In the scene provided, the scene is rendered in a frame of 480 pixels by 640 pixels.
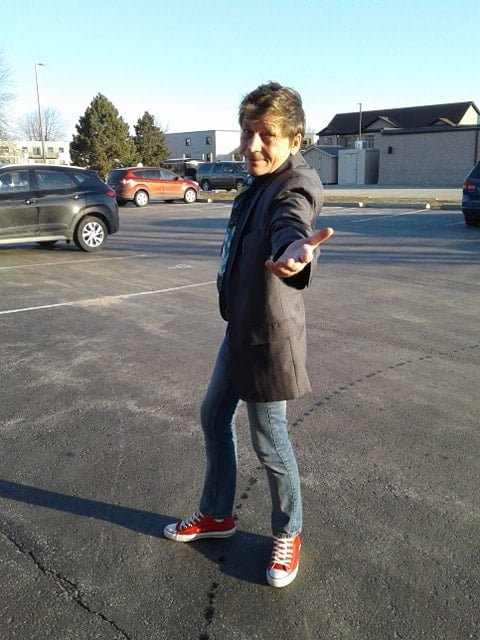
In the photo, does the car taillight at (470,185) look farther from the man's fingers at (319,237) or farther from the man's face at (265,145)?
the man's fingers at (319,237)

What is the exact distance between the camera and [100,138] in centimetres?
5078

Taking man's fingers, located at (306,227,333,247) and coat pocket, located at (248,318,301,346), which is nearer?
man's fingers, located at (306,227,333,247)

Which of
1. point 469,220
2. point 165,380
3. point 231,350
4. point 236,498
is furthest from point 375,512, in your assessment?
point 469,220

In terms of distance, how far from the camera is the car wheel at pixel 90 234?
11.3 metres

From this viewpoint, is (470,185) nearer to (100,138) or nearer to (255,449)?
(255,449)

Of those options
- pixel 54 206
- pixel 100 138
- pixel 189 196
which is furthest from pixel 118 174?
pixel 100 138

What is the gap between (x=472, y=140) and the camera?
39.0 metres

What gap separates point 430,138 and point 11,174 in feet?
120

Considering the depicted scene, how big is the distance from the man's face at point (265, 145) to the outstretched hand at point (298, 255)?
0.49 metres

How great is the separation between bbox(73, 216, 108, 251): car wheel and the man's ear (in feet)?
31.8

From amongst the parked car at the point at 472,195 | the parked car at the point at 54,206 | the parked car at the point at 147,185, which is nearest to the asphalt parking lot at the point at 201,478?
the parked car at the point at 54,206

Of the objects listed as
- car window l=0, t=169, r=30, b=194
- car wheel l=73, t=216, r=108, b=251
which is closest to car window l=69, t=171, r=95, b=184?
car wheel l=73, t=216, r=108, b=251

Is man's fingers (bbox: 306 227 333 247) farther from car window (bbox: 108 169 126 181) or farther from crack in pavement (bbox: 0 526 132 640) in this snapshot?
car window (bbox: 108 169 126 181)

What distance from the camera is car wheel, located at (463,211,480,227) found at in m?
14.7
